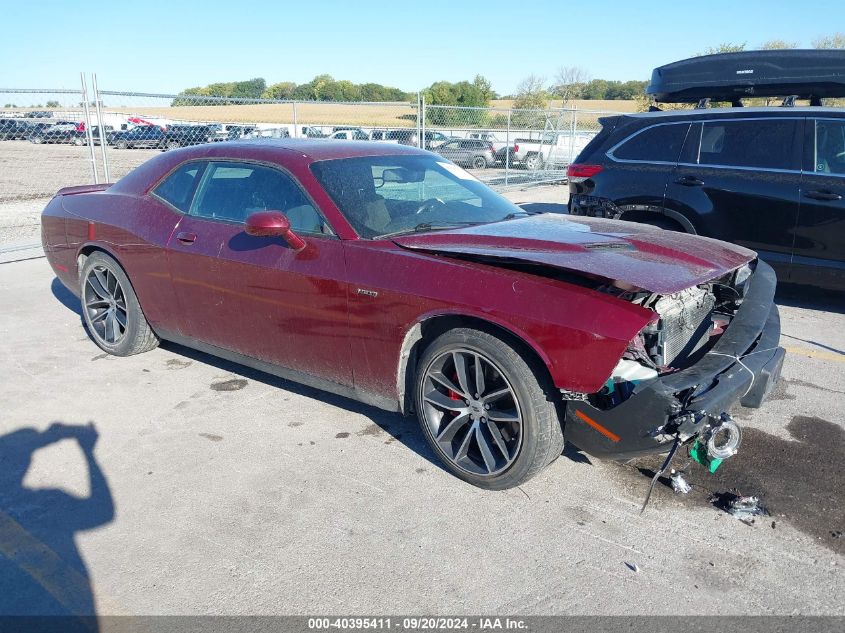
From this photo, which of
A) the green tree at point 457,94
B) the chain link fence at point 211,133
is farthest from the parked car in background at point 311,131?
the green tree at point 457,94

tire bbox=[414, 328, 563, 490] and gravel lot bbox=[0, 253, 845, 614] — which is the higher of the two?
tire bbox=[414, 328, 563, 490]

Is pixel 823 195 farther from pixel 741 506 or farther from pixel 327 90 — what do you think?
pixel 327 90

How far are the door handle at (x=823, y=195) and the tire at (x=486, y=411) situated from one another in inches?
162

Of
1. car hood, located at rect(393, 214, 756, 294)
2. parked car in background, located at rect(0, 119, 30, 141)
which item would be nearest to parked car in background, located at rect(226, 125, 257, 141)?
parked car in background, located at rect(0, 119, 30, 141)

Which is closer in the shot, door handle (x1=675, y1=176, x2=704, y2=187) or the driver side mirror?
the driver side mirror

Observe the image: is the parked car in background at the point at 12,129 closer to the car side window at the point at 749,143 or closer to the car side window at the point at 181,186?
the car side window at the point at 181,186

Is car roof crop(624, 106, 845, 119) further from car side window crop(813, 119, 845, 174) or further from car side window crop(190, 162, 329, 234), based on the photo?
car side window crop(190, 162, 329, 234)

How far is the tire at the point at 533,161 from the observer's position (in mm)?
19152

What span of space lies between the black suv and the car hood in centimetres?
245

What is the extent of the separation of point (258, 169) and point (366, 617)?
275 cm

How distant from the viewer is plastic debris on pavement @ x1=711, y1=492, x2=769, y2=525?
3.12m

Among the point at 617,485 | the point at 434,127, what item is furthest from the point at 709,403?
the point at 434,127

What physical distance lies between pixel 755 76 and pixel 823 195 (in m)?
2.42

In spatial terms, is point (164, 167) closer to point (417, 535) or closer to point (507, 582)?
point (417, 535)
